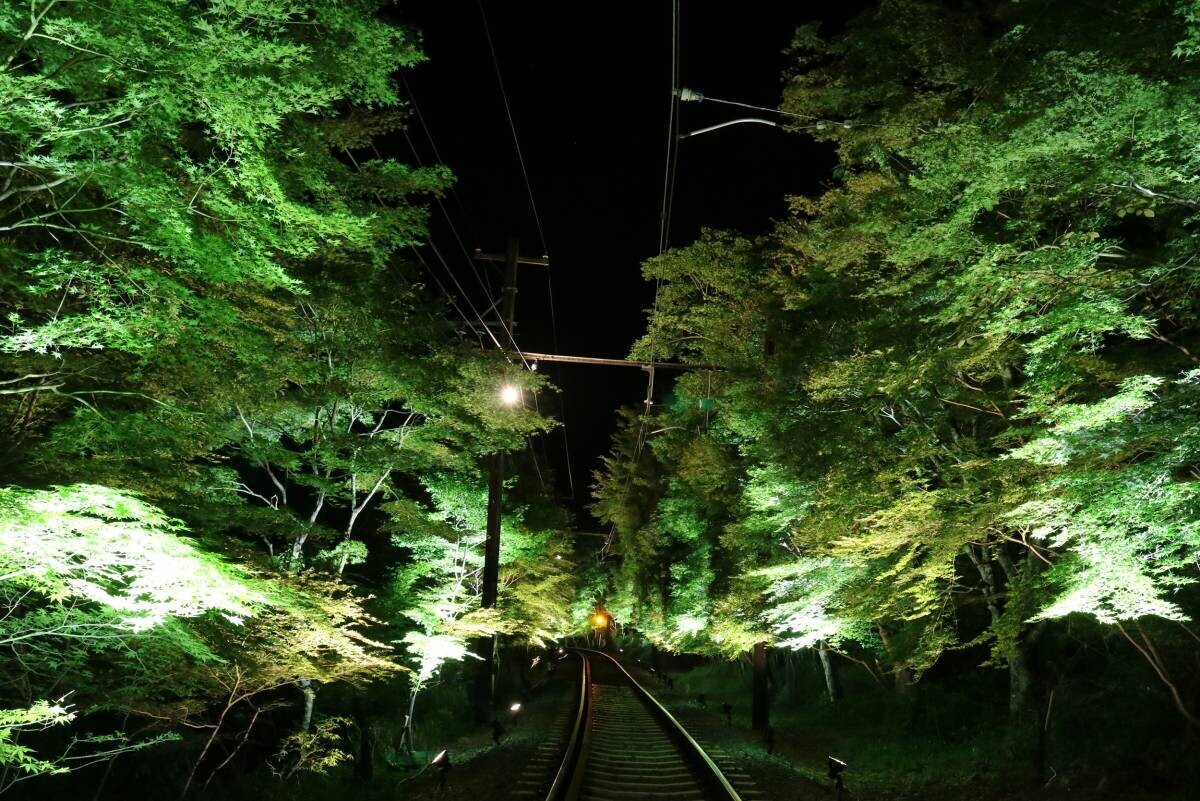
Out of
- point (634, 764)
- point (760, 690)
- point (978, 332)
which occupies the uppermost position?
point (978, 332)

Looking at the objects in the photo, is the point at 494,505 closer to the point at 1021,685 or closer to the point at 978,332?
the point at 1021,685

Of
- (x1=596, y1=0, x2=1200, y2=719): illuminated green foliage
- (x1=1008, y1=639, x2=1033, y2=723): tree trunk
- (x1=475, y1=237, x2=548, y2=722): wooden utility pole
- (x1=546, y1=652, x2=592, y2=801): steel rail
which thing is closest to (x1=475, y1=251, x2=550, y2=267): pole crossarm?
(x1=475, y1=237, x2=548, y2=722): wooden utility pole

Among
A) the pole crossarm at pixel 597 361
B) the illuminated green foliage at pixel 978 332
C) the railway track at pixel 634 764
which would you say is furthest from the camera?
the pole crossarm at pixel 597 361

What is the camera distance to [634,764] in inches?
421

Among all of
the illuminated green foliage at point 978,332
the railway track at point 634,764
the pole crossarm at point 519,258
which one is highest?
the pole crossarm at point 519,258

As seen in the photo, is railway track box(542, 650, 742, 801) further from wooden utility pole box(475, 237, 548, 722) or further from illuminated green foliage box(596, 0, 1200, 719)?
wooden utility pole box(475, 237, 548, 722)

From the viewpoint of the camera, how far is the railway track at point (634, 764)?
8.70 metres

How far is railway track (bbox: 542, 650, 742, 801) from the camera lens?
8.70m

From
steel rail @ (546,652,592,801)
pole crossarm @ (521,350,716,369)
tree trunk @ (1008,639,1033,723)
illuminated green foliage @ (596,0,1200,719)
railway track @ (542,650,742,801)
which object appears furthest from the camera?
pole crossarm @ (521,350,716,369)

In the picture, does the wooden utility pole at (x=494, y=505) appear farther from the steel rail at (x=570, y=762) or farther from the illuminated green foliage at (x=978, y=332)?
the illuminated green foliage at (x=978, y=332)

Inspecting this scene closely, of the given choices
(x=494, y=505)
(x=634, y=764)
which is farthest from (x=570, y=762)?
(x=494, y=505)

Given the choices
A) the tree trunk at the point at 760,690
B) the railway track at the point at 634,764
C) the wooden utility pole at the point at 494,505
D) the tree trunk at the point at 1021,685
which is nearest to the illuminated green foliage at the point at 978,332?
the tree trunk at the point at 1021,685

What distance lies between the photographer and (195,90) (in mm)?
4836

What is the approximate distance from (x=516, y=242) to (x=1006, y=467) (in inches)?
539
